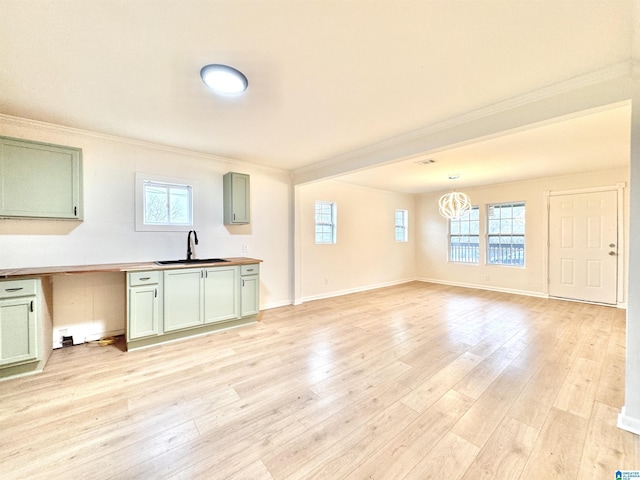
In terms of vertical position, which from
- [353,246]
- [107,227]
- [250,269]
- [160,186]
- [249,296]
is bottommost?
[249,296]

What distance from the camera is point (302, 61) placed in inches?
70.7

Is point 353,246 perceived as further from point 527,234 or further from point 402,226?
point 527,234

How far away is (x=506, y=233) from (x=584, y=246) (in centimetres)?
129

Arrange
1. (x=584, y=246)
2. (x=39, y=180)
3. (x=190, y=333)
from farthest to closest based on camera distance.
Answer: (x=584, y=246), (x=190, y=333), (x=39, y=180)

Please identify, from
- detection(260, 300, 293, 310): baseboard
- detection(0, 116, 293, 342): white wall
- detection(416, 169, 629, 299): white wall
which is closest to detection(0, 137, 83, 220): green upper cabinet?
detection(0, 116, 293, 342): white wall

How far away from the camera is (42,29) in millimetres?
1513

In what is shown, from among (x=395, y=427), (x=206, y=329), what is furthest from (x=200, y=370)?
(x=395, y=427)

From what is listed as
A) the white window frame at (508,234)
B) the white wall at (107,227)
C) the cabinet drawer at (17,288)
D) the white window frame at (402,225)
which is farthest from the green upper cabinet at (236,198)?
the white window frame at (508,234)

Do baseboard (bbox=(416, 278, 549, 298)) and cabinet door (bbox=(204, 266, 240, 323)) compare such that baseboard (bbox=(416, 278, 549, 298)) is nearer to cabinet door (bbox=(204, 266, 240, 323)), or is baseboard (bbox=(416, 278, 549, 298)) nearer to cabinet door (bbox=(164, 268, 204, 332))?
cabinet door (bbox=(204, 266, 240, 323))

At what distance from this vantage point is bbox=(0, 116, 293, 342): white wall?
277cm

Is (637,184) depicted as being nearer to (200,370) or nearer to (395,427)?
(395,427)

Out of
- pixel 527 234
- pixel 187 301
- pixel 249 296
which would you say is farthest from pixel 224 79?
pixel 527 234

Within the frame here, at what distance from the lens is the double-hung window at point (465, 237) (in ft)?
20.9

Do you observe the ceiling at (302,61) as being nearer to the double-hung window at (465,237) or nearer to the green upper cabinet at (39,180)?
the green upper cabinet at (39,180)
